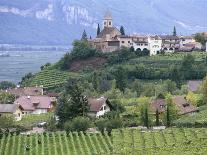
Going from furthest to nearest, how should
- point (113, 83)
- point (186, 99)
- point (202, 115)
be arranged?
point (113, 83), point (186, 99), point (202, 115)

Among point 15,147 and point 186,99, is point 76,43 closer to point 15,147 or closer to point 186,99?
point 186,99

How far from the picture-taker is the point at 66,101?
64.1 m

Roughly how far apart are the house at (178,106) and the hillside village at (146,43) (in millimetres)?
36366

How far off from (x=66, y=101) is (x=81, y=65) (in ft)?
136

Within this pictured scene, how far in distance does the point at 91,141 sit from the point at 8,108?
81.4 feet

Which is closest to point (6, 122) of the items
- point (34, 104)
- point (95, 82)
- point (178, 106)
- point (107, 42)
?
point (178, 106)

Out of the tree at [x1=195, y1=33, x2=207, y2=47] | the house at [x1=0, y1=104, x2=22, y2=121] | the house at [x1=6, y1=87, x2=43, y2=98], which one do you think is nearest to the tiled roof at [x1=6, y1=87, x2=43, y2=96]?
the house at [x1=6, y1=87, x2=43, y2=98]

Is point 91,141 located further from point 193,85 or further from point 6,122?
point 193,85

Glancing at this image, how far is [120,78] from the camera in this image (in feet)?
285

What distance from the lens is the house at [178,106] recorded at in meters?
65.1

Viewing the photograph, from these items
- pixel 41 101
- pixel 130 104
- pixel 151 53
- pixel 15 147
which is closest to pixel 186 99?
pixel 130 104

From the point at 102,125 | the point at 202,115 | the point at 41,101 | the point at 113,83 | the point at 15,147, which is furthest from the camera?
the point at 113,83

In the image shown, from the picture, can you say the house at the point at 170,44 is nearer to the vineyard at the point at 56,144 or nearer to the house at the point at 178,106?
the house at the point at 178,106

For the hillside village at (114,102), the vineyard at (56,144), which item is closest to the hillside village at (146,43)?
the hillside village at (114,102)
